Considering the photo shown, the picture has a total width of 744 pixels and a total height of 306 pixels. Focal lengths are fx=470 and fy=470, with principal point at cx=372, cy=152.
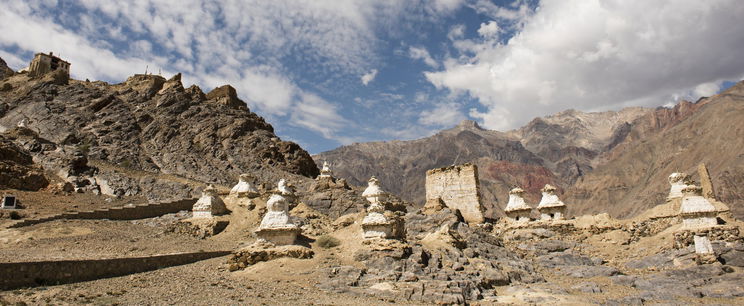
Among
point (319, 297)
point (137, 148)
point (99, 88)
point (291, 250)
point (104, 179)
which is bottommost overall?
point (319, 297)

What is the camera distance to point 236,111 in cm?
6862

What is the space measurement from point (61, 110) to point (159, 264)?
2016 inches

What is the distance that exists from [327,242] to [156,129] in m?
48.2

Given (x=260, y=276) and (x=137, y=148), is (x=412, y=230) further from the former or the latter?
(x=137, y=148)

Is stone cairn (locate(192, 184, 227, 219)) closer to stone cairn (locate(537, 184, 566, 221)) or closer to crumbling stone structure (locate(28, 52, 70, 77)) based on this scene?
stone cairn (locate(537, 184, 566, 221))

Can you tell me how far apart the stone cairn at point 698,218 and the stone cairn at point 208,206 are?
924 inches

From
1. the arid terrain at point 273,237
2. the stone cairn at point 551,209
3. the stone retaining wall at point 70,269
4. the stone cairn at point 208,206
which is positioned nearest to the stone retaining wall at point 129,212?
the arid terrain at point 273,237

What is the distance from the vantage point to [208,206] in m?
26.6

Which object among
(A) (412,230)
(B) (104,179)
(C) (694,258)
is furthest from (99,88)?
(C) (694,258)

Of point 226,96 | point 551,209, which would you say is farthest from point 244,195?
point 226,96

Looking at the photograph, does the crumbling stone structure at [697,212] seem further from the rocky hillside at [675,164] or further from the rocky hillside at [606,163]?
the rocky hillside at [675,164]

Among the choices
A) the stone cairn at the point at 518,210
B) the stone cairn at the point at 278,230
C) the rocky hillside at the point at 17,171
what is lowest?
the stone cairn at the point at 278,230

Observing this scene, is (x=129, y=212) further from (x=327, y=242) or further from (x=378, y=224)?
(x=378, y=224)

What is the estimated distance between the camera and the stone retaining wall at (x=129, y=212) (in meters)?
23.7
